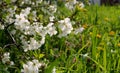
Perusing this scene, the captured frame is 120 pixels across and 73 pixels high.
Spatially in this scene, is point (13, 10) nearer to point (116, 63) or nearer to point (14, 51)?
point (14, 51)

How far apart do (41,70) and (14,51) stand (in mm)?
1016

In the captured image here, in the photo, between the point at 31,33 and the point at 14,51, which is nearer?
the point at 31,33

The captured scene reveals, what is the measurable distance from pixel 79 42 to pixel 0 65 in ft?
4.69

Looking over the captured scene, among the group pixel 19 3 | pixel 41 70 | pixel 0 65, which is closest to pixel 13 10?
pixel 19 3

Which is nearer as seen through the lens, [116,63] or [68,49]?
[116,63]

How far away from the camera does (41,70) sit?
5.50ft

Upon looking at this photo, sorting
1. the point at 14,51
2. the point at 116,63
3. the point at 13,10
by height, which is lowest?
the point at 116,63

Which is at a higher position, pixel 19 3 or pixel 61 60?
pixel 19 3

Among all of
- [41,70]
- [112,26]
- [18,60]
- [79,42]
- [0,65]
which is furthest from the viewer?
[112,26]

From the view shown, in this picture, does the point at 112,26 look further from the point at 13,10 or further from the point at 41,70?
the point at 41,70

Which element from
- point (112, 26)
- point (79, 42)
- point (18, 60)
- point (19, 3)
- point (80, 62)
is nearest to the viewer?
point (18, 60)

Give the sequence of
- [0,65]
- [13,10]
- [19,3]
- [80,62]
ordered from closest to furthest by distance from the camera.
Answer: [0,65] < [80,62] < [13,10] < [19,3]

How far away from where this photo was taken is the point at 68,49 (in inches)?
121

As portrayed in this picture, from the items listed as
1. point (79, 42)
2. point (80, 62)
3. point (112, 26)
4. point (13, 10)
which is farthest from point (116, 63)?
point (112, 26)
